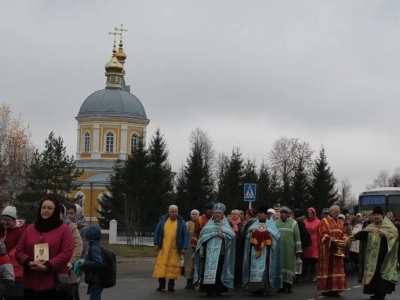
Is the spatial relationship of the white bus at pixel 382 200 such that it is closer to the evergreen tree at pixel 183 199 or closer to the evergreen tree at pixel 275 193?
the evergreen tree at pixel 183 199

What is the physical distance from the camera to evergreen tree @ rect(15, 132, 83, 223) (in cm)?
5178

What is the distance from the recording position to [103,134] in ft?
290

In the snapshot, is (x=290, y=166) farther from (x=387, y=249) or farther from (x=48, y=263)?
(x=48, y=263)

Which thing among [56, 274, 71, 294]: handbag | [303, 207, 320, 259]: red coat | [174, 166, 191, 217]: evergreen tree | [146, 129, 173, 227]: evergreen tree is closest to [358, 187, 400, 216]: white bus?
[303, 207, 320, 259]: red coat

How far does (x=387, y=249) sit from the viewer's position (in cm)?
1669

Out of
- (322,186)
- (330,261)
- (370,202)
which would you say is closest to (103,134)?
(322,186)

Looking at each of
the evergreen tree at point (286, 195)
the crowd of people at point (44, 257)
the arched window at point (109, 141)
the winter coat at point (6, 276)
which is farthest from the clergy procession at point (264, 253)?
the arched window at point (109, 141)

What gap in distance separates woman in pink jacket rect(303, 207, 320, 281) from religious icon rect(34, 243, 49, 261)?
13.1 m

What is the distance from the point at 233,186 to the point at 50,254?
50595 millimetres

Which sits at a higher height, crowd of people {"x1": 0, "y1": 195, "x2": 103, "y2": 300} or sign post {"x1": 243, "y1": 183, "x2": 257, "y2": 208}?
sign post {"x1": 243, "y1": 183, "x2": 257, "y2": 208}

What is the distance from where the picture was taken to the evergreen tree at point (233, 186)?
191ft

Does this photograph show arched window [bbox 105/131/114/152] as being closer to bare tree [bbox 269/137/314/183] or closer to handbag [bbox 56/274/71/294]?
bare tree [bbox 269/137/314/183]

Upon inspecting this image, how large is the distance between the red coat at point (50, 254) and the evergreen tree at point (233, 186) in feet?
159

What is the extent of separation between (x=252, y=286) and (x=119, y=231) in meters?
39.0
